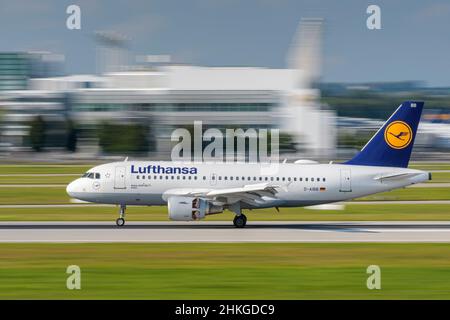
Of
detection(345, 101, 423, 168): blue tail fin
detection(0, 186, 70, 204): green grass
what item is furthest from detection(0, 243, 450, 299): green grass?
detection(0, 186, 70, 204): green grass

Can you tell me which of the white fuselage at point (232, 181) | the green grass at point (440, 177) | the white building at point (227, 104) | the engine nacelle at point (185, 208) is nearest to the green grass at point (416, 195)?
the green grass at point (440, 177)

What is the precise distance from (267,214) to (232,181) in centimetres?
816

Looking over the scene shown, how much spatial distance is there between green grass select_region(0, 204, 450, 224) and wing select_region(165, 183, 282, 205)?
5.09m

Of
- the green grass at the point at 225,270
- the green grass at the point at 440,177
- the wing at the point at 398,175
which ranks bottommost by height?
the green grass at the point at 225,270

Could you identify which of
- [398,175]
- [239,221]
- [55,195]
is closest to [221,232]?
[239,221]

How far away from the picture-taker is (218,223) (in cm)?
4188

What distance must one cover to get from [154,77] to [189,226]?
134138 millimetres

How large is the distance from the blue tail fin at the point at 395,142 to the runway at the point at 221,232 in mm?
3292

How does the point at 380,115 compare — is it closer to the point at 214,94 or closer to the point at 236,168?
the point at 214,94

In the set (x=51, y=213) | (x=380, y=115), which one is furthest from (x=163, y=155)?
(x=51, y=213)

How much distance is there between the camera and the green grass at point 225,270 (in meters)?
21.7

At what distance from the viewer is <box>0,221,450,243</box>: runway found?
112 ft

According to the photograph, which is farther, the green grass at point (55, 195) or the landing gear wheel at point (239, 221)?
the green grass at point (55, 195)

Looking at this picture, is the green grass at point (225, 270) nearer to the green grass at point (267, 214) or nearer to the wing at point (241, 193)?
the wing at point (241, 193)
